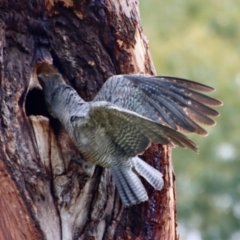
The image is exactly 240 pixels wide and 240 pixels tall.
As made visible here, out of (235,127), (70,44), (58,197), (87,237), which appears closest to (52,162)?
(58,197)

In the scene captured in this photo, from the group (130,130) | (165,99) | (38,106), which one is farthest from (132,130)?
(38,106)

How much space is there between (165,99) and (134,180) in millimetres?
440

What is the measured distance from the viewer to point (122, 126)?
3.45 metres

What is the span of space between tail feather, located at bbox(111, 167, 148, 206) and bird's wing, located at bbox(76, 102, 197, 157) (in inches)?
3.9

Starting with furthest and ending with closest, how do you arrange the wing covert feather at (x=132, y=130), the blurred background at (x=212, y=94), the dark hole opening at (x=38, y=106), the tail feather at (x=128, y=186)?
the blurred background at (x=212, y=94) → the dark hole opening at (x=38, y=106) → the tail feather at (x=128, y=186) → the wing covert feather at (x=132, y=130)

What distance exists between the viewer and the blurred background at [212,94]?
29.5ft

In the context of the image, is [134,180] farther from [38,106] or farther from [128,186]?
[38,106]

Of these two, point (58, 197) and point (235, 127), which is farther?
point (235, 127)

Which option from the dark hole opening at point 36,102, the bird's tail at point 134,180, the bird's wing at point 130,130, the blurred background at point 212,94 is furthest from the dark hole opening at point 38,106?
the blurred background at point 212,94

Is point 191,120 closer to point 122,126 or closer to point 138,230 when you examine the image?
point 122,126

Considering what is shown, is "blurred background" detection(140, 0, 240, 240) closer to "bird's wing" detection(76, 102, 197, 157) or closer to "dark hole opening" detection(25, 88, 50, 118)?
"dark hole opening" detection(25, 88, 50, 118)

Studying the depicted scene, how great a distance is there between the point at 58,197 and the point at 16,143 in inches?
13.7

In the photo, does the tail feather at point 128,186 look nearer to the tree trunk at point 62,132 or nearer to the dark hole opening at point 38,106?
the tree trunk at point 62,132

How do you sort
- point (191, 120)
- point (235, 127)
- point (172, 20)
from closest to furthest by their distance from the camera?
1. point (191, 120)
2. point (235, 127)
3. point (172, 20)
